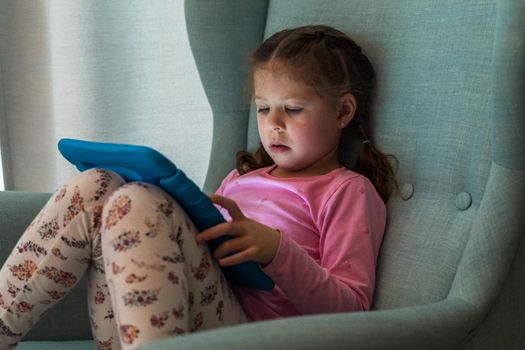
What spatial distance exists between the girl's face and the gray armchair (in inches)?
2.9

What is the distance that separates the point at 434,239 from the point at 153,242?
0.41 m

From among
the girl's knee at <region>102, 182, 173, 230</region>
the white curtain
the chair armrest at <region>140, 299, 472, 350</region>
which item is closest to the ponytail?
the chair armrest at <region>140, 299, 472, 350</region>

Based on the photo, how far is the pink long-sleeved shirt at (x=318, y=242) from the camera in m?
1.05

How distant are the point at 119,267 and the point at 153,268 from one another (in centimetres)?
4

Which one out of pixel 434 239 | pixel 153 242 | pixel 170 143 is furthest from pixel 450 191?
pixel 170 143

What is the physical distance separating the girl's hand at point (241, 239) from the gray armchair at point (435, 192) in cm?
18

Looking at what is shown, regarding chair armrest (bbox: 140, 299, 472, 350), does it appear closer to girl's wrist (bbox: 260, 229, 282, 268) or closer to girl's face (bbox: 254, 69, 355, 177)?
girl's wrist (bbox: 260, 229, 282, 268)

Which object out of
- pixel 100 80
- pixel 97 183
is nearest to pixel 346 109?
pixel 97 183

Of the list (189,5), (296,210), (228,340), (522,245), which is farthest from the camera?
(189,5)

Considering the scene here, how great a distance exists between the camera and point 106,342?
109 centimetres

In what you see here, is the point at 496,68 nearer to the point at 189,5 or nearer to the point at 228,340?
the point at 228,340

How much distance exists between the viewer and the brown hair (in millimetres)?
1225

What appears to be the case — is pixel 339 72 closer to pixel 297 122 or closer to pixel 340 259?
pixel 297 122

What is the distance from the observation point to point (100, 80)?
6.00ft
